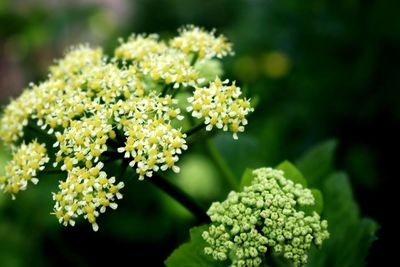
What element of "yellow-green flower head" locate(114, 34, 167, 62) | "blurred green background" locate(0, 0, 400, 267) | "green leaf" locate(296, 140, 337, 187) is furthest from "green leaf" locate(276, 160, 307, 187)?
"blurred green background" locate(0, 0, 400, 267)

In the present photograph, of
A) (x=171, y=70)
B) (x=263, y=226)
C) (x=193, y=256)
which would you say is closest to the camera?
(x=263, y=226)

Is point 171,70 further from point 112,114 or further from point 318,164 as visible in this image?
point 318,164

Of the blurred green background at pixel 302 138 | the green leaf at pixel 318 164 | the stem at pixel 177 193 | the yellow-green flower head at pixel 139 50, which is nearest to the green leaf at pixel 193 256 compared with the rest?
the stem at pixel 177 193

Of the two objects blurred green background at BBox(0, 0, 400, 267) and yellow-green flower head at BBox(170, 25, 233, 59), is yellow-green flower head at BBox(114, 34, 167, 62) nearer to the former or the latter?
yellow-green flower head at BBox(170, 25, 233, 59)

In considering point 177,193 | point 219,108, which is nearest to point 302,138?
point 177,193

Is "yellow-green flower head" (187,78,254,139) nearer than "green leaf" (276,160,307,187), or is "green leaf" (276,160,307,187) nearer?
"yellow-green flower head" (187,78,254,139)

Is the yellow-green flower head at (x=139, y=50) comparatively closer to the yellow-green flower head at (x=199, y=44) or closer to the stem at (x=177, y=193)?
the yellow-green flower head at (x=199, y=44)
